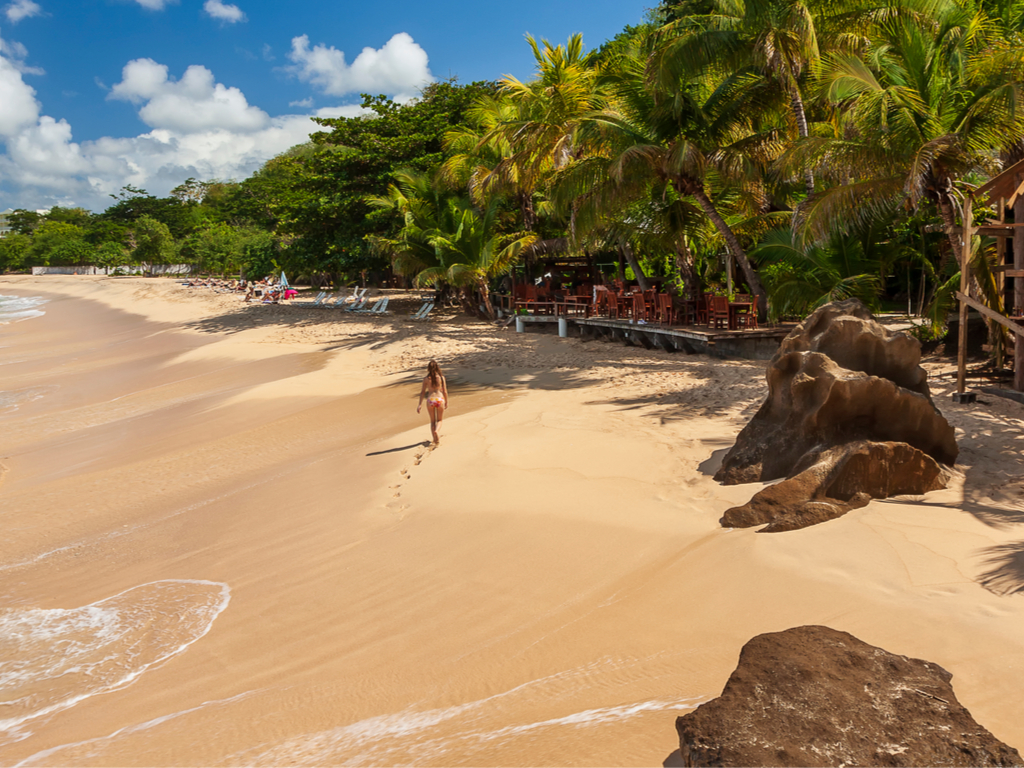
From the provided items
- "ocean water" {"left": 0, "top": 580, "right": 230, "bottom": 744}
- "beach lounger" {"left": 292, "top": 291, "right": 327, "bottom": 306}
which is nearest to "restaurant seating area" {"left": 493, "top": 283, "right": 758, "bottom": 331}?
"beach lounger" {"left": 292, "top": 291, "right": 327, "bottom": 306}

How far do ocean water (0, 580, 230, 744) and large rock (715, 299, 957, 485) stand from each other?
14.5ft

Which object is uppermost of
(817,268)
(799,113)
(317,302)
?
(799,113)

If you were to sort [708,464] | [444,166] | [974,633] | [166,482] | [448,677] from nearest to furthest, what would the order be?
[974,633], [448,677], [708,464], [166,482], [444,166]

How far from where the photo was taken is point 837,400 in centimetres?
585

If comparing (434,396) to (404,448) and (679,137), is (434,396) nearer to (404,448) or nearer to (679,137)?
(404,448)

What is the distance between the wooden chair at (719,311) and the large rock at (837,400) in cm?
803

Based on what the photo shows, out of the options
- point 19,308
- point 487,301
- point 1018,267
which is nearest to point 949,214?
point 1018,267

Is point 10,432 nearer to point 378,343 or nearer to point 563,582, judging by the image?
point 378,343

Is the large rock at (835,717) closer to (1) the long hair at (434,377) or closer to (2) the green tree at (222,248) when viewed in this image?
(1) the long hair at (434,377)

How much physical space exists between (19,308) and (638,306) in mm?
47432

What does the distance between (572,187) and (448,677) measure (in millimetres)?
12766

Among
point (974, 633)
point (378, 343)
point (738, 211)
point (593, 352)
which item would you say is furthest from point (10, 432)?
point (738, 211)

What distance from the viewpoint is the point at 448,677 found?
4.05m

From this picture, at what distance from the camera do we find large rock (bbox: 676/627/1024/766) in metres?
2.57
